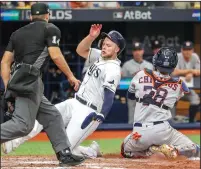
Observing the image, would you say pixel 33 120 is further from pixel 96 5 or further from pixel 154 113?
pixel 96 5

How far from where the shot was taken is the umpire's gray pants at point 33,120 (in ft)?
19.4

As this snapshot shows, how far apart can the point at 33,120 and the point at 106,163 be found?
1.13m

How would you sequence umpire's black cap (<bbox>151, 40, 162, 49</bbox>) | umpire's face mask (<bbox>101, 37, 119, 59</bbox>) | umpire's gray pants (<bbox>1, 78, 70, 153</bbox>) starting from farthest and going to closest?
umpire's black cap (<bbox>151, 40, 162, 49</bbox>), umpire's face mask (<bbox>101, 37, 119, 59</bbox>), umpire's gray pants (<bbox>1, 78, 70, 153</bbox>)

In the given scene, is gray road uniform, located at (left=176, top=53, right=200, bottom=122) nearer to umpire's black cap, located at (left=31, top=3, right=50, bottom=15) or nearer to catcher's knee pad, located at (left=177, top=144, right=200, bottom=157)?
catcher's knee pad, located at (left=177, top=144, right=200, bottom=157)

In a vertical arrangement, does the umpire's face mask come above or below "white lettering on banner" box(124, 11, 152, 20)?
below

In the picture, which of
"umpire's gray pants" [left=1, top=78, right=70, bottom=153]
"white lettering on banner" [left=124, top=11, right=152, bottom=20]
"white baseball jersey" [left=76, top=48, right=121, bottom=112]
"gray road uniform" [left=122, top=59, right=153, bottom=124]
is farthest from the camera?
"white lettering on banner" [left=124, top=11, right=152, bottom=20]

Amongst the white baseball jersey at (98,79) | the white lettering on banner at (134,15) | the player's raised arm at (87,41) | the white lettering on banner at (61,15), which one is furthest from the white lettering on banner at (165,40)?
the white baseball jersey at (98,79)

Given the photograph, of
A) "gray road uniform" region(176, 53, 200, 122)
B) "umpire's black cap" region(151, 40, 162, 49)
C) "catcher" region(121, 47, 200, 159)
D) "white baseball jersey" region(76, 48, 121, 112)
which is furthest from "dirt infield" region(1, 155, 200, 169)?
"umpire's black cap" region(151, 40, 162, 49)

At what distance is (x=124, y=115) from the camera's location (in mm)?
12672

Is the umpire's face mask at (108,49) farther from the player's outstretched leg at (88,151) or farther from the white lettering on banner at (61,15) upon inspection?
the white lettering on banner at (61,15)

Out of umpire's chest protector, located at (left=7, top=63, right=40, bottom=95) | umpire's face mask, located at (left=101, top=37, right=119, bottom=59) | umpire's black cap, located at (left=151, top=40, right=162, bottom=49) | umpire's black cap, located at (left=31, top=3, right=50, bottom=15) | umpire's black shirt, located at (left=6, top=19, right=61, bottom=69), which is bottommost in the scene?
umpire's black cap, located at (left=151, top=40, right=162, bottom=49)

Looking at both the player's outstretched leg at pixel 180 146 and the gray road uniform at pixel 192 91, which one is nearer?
the player's outstretched leg at pixel 180 146

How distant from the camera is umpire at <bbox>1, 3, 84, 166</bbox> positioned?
5.96m

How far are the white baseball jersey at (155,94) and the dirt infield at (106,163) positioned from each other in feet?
1.44
